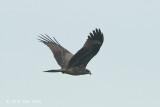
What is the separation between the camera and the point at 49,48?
24094 millimetres

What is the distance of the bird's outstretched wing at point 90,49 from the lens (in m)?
19.3

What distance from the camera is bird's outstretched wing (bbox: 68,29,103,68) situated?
19.3 m

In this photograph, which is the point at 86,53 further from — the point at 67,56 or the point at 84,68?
the point at 67,56

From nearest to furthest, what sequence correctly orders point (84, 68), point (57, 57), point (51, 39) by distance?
point (84, 68)
point (57, 57)
point (51, 39)

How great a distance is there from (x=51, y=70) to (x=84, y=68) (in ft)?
4.02

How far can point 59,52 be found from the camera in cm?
2352

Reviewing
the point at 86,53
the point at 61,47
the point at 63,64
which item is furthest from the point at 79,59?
the point at 61,47

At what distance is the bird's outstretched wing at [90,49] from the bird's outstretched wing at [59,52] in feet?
4.99

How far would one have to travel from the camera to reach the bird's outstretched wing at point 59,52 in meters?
22.2

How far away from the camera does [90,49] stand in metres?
19.7

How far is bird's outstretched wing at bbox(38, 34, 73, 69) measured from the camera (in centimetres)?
2223

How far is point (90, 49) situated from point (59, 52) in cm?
404

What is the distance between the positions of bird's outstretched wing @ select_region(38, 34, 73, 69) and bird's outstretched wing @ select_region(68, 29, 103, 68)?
1520 millimetres

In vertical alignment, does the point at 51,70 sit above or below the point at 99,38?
below
